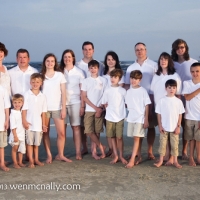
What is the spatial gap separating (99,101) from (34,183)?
171 centimetres

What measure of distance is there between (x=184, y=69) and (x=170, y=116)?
97 cm

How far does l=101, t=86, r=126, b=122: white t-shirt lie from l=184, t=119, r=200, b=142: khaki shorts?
100cm

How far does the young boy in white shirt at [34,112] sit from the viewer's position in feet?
15.4

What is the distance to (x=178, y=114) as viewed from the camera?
469 centimetres

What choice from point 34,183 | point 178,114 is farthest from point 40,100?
point 178,114

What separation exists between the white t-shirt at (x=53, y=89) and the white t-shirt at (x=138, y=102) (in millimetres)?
1086

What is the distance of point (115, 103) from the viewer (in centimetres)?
486

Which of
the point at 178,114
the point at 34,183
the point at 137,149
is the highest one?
the point at 178,114

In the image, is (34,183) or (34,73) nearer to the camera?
(34,183)

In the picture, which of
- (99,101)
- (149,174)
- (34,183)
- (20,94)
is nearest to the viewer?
(34,183)

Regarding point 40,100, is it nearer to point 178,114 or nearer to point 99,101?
point 99,101

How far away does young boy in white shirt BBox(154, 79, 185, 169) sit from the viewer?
4.65 meters

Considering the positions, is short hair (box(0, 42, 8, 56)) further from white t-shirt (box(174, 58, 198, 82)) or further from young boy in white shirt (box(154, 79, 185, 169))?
white t-shirt (box(174, 58, 198, 82))

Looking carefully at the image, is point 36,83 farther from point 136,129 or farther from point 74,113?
point 136,129
